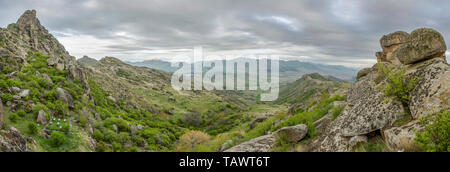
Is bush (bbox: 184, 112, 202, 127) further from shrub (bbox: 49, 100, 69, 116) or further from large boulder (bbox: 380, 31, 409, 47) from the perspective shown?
large boulder (bbox: 380, 31, 409, 47)

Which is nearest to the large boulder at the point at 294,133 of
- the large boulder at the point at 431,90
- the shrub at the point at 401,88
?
the shrub at the point at 401,88

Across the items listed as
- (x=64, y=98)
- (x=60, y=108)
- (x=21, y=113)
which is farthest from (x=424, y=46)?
(x=64, y=98)

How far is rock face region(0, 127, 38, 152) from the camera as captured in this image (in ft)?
33.7

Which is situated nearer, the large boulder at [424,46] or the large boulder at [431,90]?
the large boulder at [431,90]

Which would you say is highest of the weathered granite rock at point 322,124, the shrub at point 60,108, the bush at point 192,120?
the weathered granite rock at point 322,124

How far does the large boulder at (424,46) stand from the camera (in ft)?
30.8

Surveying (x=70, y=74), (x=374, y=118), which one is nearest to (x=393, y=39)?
(x=374, y=118)

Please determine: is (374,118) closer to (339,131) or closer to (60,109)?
(339,131)

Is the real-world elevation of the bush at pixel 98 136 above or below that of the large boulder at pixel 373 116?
below

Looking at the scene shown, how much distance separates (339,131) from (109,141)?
23.6 meters

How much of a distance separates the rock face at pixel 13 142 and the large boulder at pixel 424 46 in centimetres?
2151

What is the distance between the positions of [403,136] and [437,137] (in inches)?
38.5

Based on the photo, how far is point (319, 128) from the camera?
38.9 feet

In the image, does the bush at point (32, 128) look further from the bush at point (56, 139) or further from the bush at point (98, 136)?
the bush at point (98, 136)
